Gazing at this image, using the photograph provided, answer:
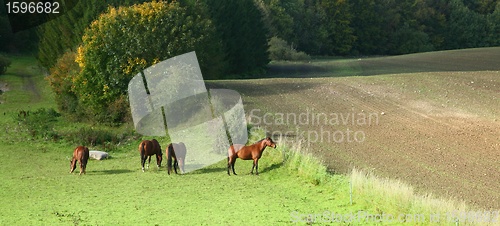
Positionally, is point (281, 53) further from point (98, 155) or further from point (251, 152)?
point (251, 152)

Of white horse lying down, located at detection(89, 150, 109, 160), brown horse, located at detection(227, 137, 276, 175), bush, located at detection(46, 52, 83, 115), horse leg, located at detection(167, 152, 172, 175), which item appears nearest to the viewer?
brown horse, located at detection(227, 137, 276, 175)

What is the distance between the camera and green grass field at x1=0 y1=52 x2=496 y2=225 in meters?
16.4

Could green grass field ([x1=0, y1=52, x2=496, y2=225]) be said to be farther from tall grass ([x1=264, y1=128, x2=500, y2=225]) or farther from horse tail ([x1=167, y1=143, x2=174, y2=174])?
horse tail ([x1=167, y1=143, x2=174, y2=174])

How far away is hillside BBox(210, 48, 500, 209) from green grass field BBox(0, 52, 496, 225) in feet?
9.13

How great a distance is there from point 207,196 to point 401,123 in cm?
1542

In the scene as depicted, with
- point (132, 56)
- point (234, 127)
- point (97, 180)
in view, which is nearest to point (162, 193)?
point (97, 180)

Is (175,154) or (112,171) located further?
(112,171)

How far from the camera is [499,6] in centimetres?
11969

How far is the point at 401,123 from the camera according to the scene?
3262cm

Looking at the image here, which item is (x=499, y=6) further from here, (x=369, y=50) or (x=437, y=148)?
(x=437, y=148)

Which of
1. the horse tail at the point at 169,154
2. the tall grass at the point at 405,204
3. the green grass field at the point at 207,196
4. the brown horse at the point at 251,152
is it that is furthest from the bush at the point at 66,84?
the tall grass at the point at 405,204

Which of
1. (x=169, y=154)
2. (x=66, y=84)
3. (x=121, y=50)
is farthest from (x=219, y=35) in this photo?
(x=169, y=154)

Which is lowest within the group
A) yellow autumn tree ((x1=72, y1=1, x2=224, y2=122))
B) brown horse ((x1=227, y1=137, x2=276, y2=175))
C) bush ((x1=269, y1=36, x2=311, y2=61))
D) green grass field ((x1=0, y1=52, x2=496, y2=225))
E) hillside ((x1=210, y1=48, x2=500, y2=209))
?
bush ((x1=269, y1=36, x2=311, y2=61))

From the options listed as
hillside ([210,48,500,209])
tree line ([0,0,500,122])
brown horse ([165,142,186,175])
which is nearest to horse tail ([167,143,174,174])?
brown horse ([165,142,186,175])
